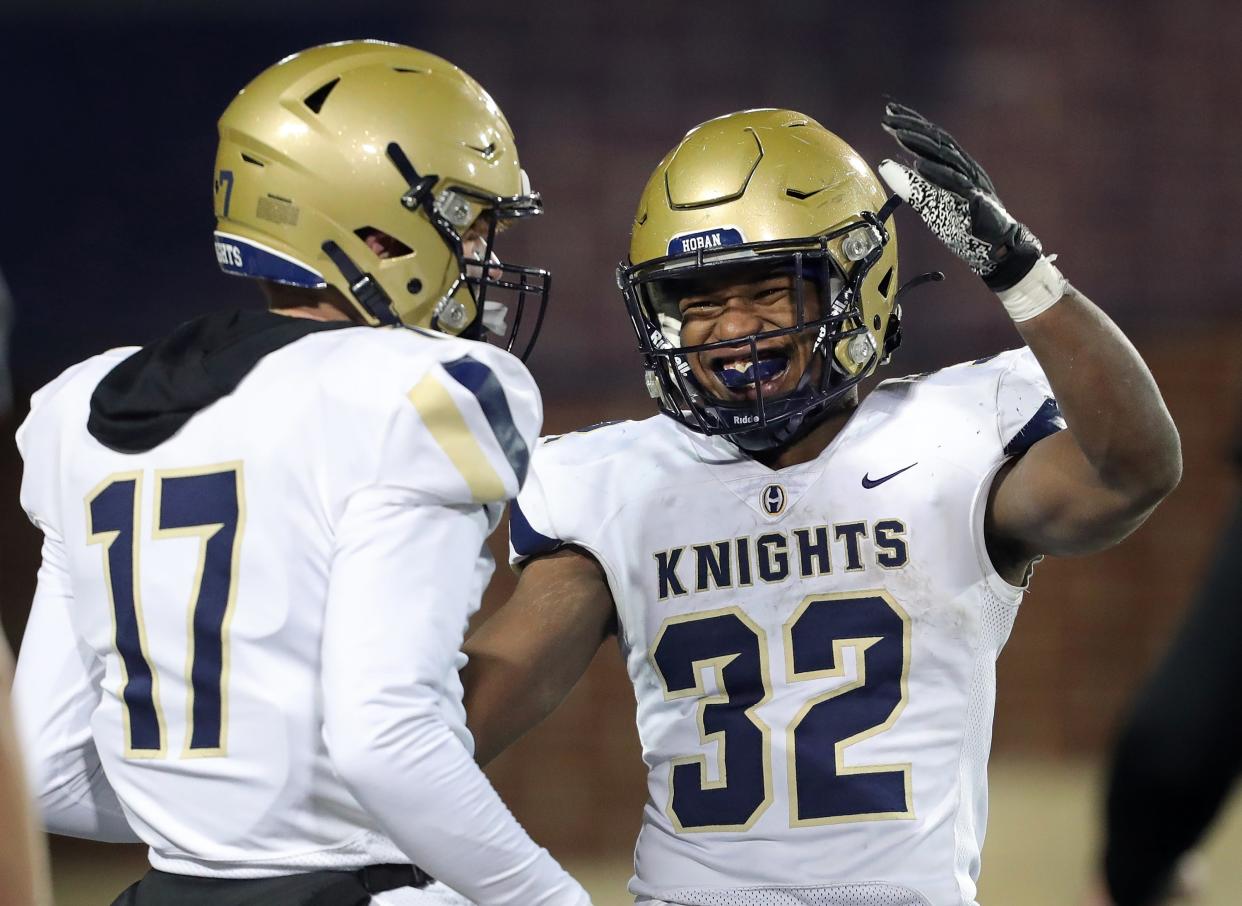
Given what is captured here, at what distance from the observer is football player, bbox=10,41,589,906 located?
4.63 ft

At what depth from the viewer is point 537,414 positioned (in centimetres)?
159

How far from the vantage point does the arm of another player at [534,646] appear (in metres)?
1.94

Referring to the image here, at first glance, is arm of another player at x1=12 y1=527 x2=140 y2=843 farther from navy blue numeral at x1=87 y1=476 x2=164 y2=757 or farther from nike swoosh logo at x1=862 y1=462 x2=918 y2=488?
nike swoosh logo at x1=862 y1=462 x2=918 y2=488

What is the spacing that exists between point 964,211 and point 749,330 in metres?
0.36

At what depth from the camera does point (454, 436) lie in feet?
4.86

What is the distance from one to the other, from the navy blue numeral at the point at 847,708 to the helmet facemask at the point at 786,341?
249mm

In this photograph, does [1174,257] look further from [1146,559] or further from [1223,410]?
[1146,559]

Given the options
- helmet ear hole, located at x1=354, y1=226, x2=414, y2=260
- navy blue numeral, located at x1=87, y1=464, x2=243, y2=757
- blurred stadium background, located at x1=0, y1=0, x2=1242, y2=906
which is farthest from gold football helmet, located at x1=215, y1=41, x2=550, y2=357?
blurred stadium background, located at x1=0, y1=0, x2=1242, y2=906

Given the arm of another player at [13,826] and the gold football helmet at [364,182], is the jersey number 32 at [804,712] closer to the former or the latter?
the gold football helmet at [364,182]

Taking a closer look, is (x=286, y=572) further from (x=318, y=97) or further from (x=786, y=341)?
(x=786, y=341)

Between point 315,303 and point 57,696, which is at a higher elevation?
point 315,303

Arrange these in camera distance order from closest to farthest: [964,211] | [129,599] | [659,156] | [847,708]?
[129,599], [964,211], [847,708], [659,156]

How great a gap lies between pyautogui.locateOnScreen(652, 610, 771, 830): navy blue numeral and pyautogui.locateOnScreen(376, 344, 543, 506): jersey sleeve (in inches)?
19.9

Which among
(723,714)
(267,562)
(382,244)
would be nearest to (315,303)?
(382,244)
